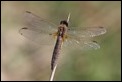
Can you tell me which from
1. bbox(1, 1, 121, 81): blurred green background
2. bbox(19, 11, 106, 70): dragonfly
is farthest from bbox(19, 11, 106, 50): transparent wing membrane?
bbox(1, 1, 121, 81): blurred green background

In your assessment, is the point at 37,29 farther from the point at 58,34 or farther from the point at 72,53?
the point at 72,53

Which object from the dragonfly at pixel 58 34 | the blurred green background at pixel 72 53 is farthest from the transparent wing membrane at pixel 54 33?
the blurred green background at pixel 72 53

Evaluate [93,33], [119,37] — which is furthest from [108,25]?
[93,33]

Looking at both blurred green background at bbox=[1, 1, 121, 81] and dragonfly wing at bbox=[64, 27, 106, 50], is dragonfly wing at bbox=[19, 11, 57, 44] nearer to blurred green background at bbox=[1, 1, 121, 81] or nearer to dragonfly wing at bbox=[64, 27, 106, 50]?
dragonfly wing at bbox=[64, 27, 106, 50]

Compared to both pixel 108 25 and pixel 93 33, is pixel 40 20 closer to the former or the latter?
pixel 93 33

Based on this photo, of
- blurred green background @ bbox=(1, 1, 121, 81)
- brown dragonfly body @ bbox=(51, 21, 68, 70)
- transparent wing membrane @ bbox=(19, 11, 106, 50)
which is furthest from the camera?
blurred green background @ bbox=(1, 1, 121, 81)
